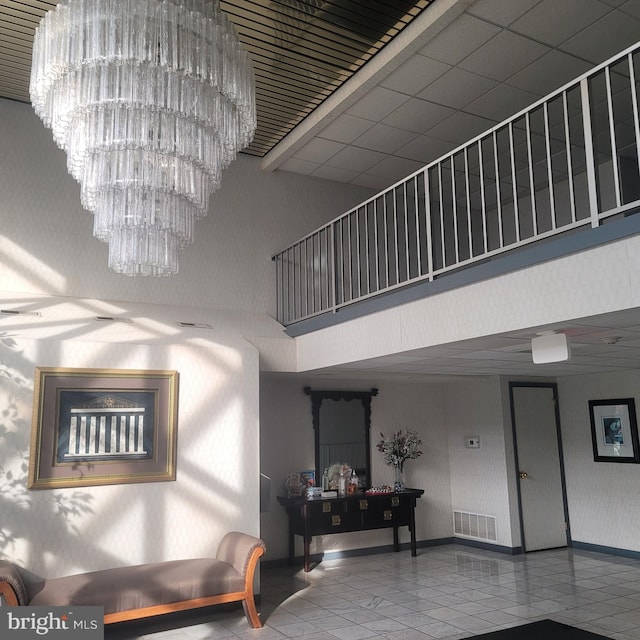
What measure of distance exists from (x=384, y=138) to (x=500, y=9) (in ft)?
7.82

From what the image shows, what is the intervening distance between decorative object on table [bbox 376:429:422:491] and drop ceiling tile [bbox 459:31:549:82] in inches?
186

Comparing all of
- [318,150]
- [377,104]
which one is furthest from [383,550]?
[377,104]

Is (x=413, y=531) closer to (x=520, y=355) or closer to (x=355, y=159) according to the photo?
(x=520, y=355)

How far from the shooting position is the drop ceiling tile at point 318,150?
7.31 meters

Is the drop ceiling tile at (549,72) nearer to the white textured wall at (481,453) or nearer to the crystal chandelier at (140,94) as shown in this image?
the crystal chandelier at (140,94)

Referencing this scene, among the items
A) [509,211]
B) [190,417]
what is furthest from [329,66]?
[509,211]

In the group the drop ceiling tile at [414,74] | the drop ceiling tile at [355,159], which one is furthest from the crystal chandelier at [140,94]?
the drop ceiling tile at [355,159]

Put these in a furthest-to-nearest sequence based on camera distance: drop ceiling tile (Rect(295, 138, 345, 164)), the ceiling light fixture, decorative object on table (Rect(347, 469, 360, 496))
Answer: decorative object on table (Rect(347, 469, 360, 496)), drop ceiling tile (Rect(295, 138, 345, 164)), the ceiling light fixture

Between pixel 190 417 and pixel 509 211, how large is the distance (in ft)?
19.3

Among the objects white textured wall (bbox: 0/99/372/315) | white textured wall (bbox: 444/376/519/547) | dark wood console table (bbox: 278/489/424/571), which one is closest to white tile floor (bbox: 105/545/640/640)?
dark wood console table (bbox: 278/489/424/571)

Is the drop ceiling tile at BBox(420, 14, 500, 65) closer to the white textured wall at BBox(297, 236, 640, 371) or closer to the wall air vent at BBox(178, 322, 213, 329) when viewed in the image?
the white textured wall at BBox(297, 236, 640, 371)

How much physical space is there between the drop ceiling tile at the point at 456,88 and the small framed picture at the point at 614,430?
4239 mm

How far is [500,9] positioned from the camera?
16.4 feet

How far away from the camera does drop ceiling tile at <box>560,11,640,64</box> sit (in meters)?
5.21
